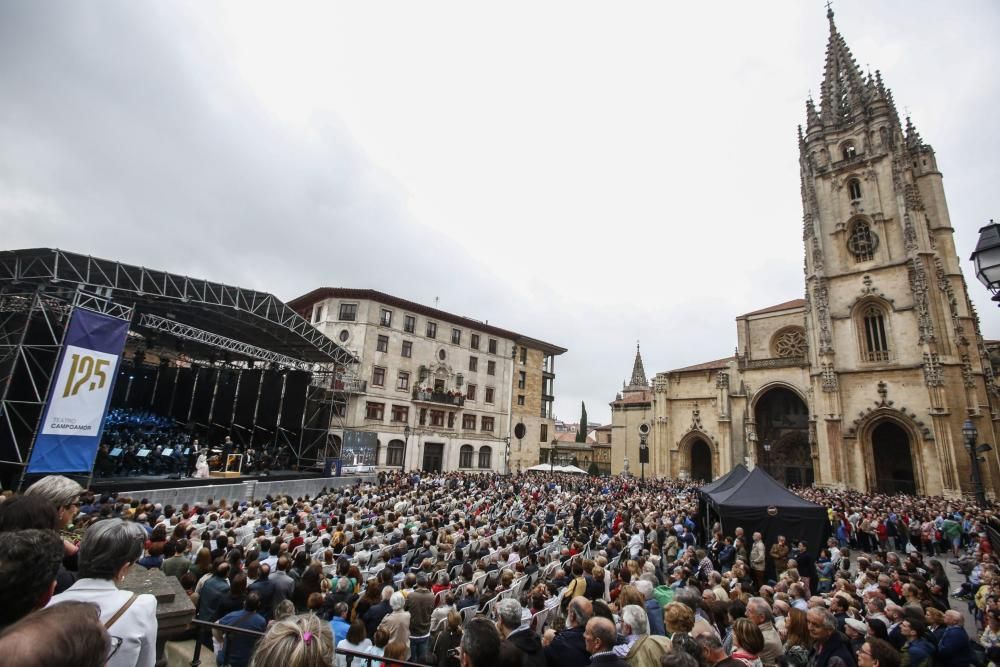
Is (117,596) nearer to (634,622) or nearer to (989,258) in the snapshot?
(634,622)

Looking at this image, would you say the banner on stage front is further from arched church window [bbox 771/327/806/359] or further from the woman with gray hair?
arched church window [bbox 771/327/806/359]

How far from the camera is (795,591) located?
6395mm

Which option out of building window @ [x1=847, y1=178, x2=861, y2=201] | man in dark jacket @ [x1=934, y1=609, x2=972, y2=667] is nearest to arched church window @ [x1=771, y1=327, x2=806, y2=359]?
building window @ [x1=847, y1=178, x2=861, y2=201]

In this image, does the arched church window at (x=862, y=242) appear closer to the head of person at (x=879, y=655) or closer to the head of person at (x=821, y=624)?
the head of person at (x=821, y=624)

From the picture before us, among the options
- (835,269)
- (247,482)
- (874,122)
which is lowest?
(247,482)

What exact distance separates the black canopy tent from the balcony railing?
22985 mm

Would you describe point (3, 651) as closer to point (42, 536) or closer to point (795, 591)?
point (42, 536)

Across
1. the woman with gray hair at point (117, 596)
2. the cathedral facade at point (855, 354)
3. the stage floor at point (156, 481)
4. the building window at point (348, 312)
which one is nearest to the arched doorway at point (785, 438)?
the cathedral facade at point (855, 354)

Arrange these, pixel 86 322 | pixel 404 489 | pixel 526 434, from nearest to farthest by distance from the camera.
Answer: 1. pixel 86 322
2. pixel 404 489
3. pixel 526 434

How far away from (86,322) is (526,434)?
101 ft

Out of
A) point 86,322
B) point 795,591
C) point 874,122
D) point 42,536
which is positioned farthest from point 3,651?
point 874,122

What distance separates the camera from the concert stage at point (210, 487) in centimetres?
1472

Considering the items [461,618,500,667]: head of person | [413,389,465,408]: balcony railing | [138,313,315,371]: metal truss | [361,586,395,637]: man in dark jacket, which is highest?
[138,313,315,371]: metal truss

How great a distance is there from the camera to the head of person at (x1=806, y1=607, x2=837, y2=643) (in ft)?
14.3
